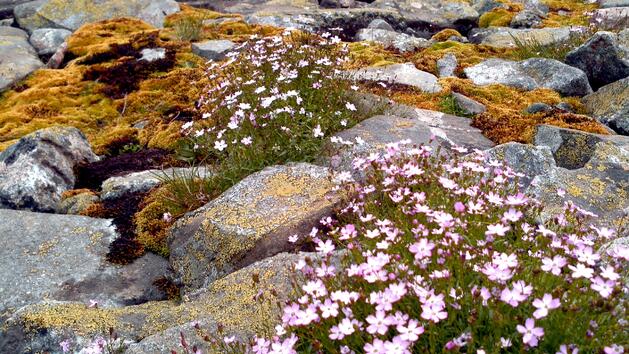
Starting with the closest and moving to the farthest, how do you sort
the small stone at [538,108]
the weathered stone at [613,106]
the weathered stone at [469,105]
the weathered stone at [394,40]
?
the weathered stone at [613,106] < the small stone at [538,108] < the weathered stone at [469,105] < the weathered stone at [394,40]

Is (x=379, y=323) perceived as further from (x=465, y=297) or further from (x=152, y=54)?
(x=152, y=54)

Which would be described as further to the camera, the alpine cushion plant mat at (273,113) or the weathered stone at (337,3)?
the weathered stone at (337,3)

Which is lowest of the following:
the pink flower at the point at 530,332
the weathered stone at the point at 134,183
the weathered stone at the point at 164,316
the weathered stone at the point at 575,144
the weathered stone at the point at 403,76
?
the weathered stone at the point at 134,183

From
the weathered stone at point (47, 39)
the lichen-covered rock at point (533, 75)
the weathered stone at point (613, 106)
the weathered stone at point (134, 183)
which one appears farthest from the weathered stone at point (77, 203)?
the weathered stone at point (47, 39)

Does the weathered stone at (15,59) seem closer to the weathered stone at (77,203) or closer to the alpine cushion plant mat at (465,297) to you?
the weathered stone at (77,203)

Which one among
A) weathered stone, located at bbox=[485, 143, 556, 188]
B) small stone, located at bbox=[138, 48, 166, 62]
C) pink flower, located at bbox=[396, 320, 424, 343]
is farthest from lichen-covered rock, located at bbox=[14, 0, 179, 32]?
pink flower, located at bbox=[396, 320, 424, 343]

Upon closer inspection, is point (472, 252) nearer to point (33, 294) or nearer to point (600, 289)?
point (600, 289)
